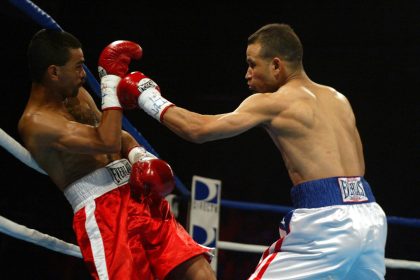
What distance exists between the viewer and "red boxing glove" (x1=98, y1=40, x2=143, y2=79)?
1936mm

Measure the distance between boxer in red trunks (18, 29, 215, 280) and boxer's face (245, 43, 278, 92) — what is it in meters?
0.37

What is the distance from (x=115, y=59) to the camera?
76.5 inches

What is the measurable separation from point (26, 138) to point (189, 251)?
0.59 meters

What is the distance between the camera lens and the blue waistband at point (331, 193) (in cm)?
185

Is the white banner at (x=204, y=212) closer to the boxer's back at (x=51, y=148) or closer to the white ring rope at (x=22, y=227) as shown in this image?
the white ring rope at (x=22, y=227)

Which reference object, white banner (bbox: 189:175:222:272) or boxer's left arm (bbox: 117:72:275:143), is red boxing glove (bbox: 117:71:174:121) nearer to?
boxer's left arm (bbox: 117:72:275:143)

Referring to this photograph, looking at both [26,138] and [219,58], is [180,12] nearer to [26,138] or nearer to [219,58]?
[219,58]

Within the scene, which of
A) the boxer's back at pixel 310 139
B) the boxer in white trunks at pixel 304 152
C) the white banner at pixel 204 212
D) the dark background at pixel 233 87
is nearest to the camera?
the boxer in white trunks at pixel 304 152

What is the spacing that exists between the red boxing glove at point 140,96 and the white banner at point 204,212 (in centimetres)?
114

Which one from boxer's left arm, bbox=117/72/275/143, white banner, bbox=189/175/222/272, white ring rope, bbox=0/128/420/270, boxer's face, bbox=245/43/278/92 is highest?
boxer's face, bbox=245/43/278/92

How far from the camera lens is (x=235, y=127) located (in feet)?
6.29

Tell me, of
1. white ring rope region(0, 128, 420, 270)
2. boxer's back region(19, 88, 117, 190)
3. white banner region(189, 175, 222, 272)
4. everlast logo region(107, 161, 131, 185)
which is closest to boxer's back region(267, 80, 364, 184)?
everlast logo region(107, 161, 131, 185)

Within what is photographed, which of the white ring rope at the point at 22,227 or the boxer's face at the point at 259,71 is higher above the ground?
the boxer's face at the point at 259,71

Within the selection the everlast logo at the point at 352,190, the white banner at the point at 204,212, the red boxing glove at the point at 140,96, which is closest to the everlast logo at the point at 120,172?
the red boxing glove at the point at 140,96
